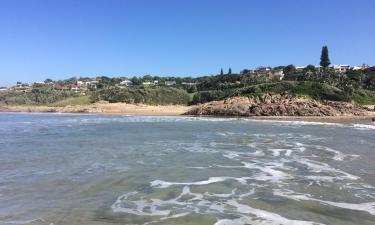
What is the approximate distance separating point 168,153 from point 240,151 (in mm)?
3986

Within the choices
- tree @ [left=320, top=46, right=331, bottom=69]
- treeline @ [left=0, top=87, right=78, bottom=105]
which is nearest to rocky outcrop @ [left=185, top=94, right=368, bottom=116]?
tree @ [left=320, top=46, right=331, bottom=69]

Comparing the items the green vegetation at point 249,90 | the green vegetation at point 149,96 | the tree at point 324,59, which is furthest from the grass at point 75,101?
the tree at point 324,59

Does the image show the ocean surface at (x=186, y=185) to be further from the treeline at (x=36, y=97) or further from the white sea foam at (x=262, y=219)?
the treeline at (x=36, y=97)

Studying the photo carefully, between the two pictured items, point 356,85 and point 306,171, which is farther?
point 356,85

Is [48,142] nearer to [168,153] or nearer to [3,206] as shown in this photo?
[168,153]

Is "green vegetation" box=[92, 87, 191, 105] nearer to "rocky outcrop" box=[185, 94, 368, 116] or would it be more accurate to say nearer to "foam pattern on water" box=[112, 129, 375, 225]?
"rocky outcrop" box=[185, 94, 368, 116]

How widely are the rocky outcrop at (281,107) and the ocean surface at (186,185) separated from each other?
131 feet

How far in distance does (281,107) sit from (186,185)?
52.8 m

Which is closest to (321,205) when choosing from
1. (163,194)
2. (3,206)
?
(163,194)

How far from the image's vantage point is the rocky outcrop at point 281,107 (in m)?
63.3

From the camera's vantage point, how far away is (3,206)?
36.6 feet

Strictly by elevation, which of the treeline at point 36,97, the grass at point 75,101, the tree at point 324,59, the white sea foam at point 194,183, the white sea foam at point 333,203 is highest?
the tree at point 324,59

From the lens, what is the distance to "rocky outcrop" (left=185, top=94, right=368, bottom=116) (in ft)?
208

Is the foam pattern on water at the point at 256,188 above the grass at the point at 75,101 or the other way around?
the other way around
